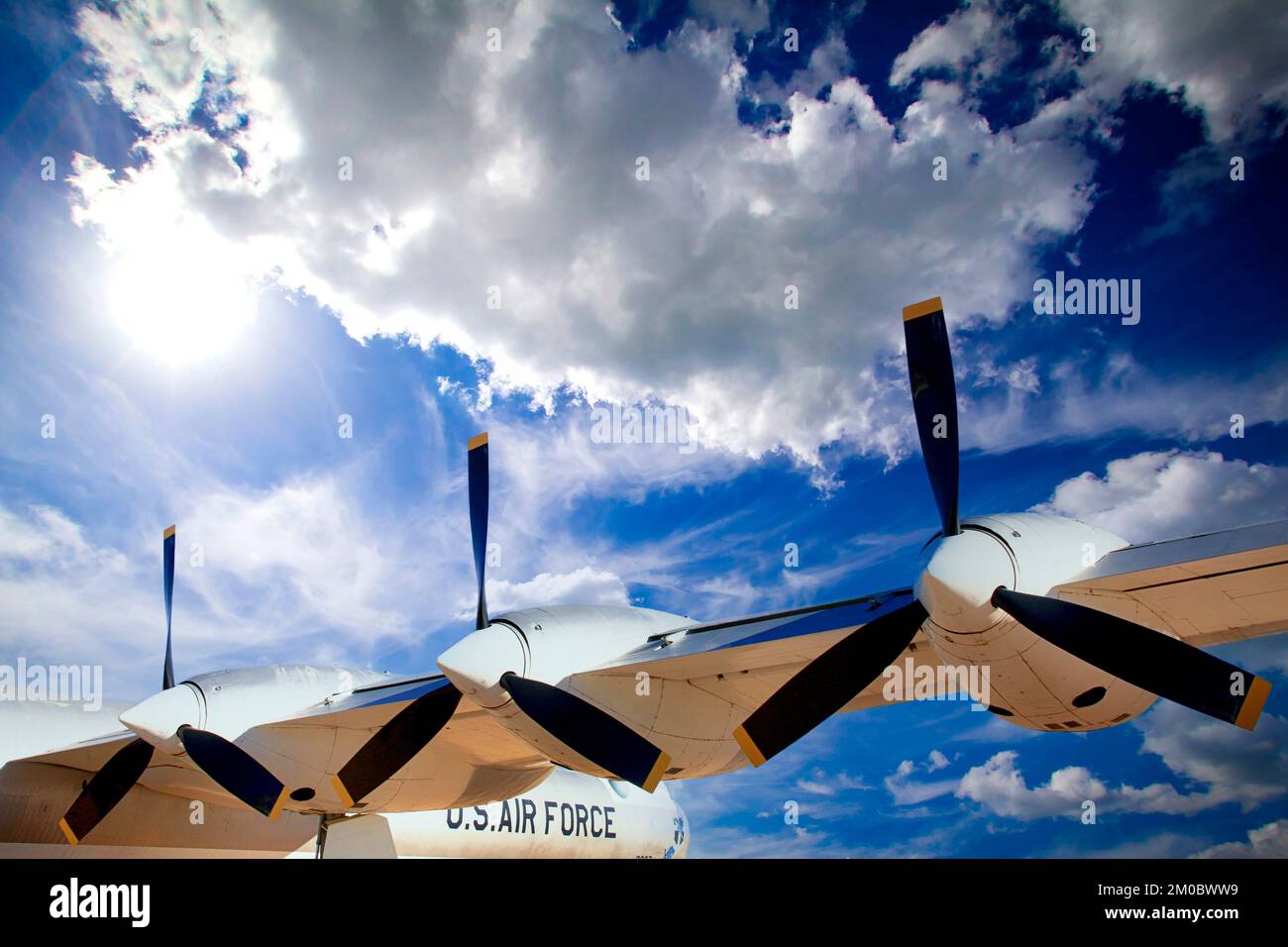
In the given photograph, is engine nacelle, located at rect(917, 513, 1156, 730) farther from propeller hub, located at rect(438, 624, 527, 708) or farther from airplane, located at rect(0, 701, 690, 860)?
airplane, located at rect(0, 701, 690, 860)

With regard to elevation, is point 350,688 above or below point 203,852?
above

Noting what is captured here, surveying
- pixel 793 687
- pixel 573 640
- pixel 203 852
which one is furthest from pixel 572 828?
pixel 793 687

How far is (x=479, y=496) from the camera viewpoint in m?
11.2

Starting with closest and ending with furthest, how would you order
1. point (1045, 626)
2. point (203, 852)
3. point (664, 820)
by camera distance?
point (1045, 626) < point (203, 852) < point (664, 820)

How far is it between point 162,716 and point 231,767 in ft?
3.67

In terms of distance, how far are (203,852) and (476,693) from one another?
27.7 feet

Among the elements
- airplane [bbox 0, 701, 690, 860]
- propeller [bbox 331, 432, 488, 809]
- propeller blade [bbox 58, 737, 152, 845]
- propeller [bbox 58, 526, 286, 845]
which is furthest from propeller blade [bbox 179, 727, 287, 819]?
airplane [bbox 0, 701, 690, 860]

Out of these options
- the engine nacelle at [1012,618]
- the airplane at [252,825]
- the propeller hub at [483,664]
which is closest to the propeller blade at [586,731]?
the propeller hub at [483,664]

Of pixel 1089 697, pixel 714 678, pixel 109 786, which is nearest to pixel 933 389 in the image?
pixel 1089 697

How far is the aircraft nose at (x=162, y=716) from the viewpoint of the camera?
10.8 meters

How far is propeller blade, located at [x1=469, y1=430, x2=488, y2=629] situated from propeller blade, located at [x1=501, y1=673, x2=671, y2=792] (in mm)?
1906

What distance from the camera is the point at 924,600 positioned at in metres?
7.34
